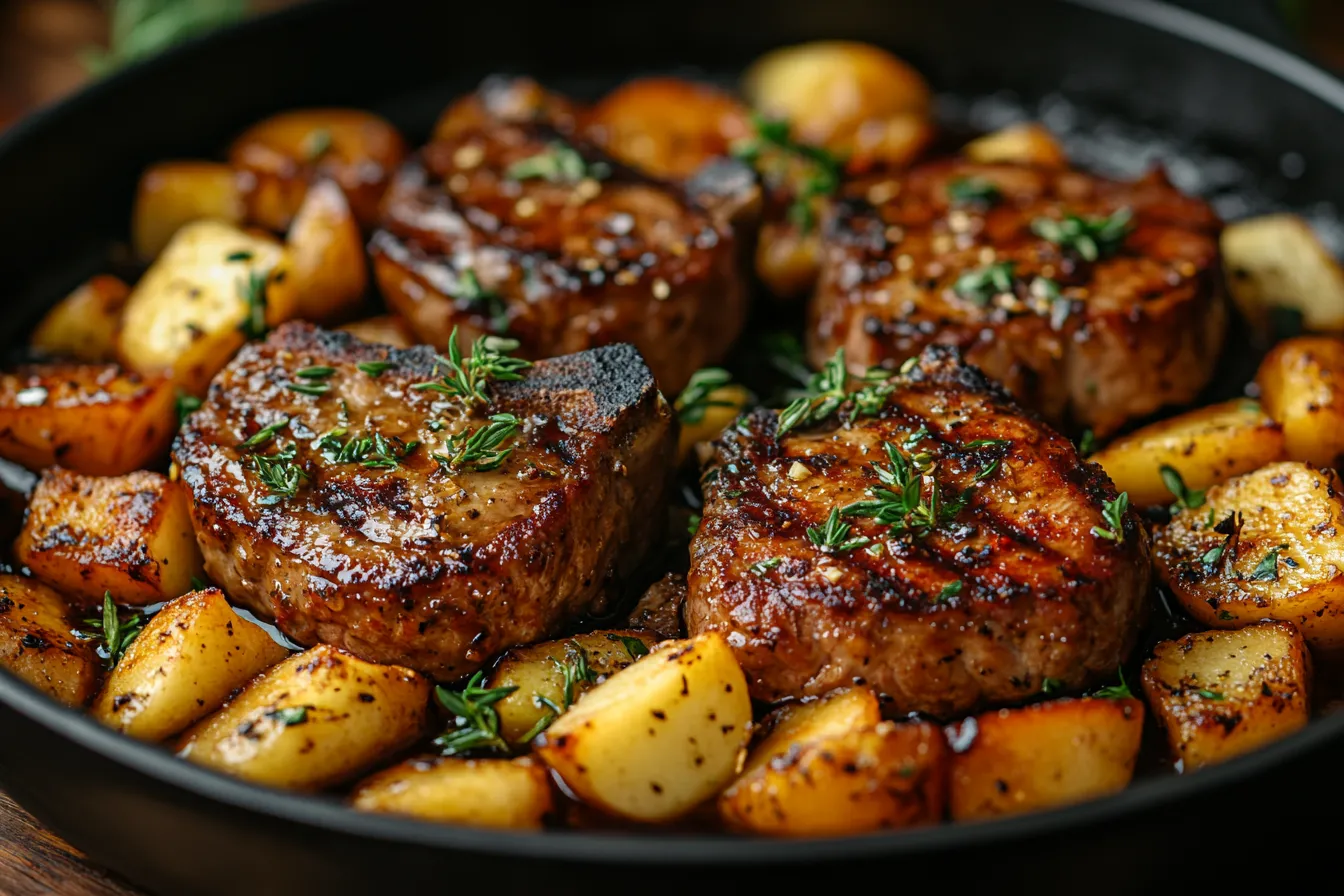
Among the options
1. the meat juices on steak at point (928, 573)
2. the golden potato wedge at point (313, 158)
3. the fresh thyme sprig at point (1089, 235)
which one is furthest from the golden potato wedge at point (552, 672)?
the golden potato wedge at point (313, 158)

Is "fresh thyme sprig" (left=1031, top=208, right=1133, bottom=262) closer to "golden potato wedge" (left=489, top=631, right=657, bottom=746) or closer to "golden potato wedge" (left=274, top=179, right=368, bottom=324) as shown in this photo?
"golden potato wedge" (left=489, top=631, right=657, bottom=746)

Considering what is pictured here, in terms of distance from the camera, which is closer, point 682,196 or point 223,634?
point 223,634

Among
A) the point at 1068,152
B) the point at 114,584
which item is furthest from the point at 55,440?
the point at 1068,152

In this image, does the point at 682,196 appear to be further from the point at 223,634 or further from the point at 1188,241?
the point at 223,634

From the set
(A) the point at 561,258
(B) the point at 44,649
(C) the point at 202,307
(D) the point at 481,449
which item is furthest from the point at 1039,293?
(B) the point at 44,649

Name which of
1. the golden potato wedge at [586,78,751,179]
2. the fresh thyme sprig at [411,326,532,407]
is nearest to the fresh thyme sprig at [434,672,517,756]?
the fresh thyme sprig at [411,326,532,407]
